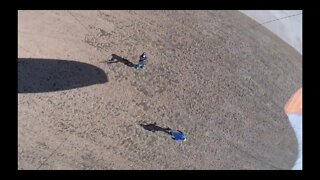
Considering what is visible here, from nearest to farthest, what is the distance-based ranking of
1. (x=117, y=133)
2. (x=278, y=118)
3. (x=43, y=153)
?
(x=43, y=153) → (x=117, y=133) → (x=278, y=118)

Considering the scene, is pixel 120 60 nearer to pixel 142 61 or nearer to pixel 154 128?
pixel 142 61

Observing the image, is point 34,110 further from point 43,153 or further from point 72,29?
point 72,29

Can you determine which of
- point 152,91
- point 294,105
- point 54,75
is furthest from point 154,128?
point 294,105

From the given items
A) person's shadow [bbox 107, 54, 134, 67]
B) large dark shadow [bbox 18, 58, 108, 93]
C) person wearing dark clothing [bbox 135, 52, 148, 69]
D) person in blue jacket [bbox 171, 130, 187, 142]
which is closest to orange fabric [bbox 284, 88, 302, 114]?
person in blue jacket [bbox 171, 130, 187, 142]

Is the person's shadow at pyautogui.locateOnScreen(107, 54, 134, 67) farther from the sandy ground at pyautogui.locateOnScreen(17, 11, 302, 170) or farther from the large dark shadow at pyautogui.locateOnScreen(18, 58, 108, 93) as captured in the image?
the large dark shadow at pyautogui.locateOnScreen(18, 58, 108, 93)

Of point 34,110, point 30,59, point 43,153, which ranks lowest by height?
point 43,153

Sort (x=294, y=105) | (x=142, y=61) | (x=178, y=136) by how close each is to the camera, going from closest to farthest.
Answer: (x=178, y=136), (x=142, y=61), (x=294, y=105)
